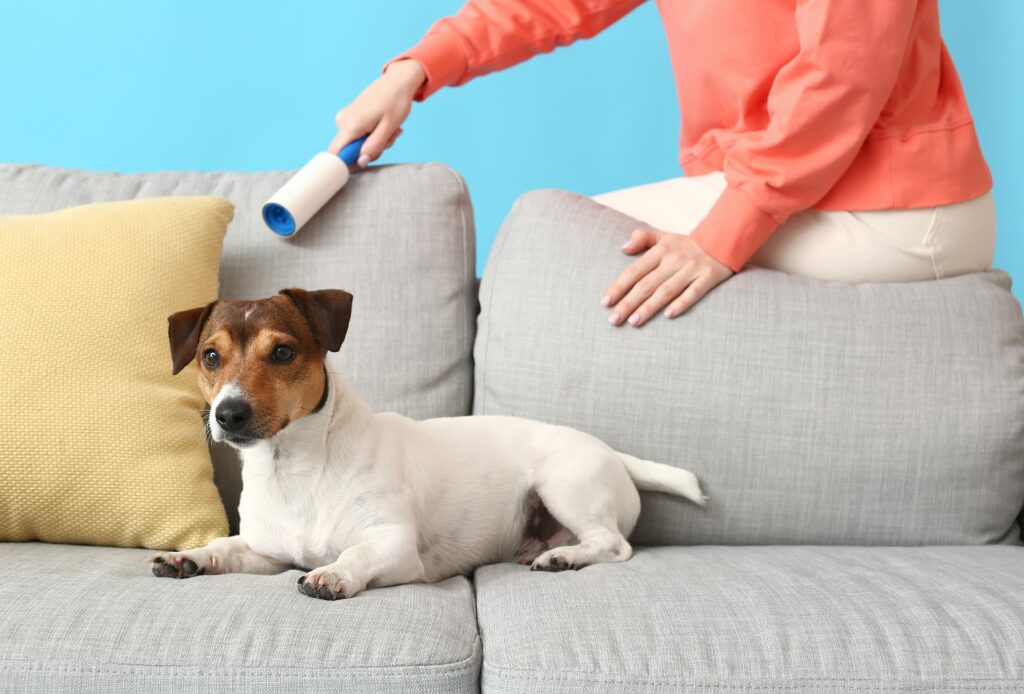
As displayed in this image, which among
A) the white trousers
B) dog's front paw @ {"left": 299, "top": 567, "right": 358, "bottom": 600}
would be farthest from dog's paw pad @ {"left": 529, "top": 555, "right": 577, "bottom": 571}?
the white trousers

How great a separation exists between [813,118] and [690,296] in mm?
446

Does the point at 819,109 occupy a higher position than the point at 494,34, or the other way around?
the point at 494,34

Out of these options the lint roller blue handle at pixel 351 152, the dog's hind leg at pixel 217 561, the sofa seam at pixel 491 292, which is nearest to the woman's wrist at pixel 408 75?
the lint roller blue handle at pixel 351 152

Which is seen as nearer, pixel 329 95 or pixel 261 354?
pixel 261 354

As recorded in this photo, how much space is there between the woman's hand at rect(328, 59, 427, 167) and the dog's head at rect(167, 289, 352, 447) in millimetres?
750

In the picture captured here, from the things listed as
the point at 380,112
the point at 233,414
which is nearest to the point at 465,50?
the point at 380,112

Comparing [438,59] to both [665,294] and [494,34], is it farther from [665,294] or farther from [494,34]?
[665,294]

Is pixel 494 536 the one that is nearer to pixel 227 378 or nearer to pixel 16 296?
pixel 227 378

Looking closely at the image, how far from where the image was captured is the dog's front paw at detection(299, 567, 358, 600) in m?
1.59

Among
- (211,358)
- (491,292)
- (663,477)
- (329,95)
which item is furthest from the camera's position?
(329,95)

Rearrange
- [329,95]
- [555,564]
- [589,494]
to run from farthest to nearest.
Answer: [329,95] < [589,494] < [555,564]

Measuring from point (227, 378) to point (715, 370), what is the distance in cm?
98

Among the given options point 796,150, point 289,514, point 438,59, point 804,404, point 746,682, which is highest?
point 438,59

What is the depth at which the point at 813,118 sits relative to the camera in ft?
7.18
